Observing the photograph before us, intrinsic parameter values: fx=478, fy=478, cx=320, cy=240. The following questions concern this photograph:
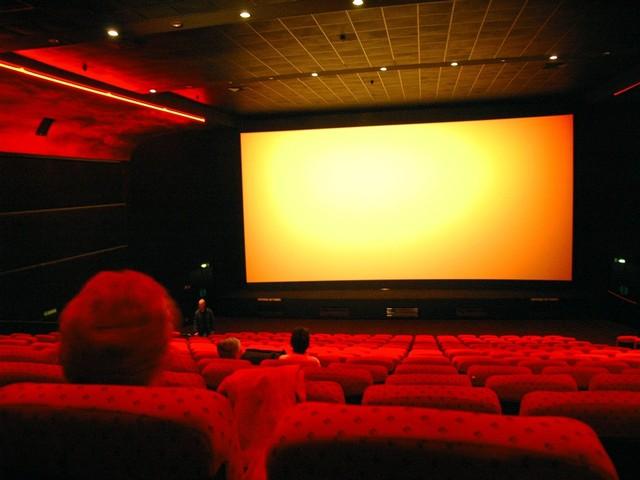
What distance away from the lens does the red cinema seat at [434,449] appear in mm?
808

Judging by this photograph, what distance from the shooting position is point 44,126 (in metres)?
7.80

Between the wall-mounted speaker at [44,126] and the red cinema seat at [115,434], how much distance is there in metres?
7.92

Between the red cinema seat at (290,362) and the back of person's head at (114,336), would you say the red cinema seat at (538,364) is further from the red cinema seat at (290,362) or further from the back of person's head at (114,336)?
the back of person's head at (114,336)

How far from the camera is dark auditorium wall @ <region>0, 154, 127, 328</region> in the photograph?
779cm

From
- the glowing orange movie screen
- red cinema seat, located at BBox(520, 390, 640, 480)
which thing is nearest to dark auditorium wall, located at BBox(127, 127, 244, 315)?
the glowing orange movie screen

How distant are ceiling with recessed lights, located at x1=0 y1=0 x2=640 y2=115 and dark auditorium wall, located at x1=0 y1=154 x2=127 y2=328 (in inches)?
91.3

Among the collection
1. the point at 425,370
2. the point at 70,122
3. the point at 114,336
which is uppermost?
the point at 70,122

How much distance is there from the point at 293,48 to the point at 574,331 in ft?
25.3

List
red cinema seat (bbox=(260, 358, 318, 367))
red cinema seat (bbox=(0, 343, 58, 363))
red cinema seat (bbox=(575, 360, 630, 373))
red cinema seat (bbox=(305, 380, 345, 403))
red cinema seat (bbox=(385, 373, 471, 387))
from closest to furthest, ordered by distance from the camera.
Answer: red cinema seat (bbox=(305, 380, 345, 403)), red cinema seat (bbox=(385, 373, 471, 387)), red cinema seat (bbox=(0, 343, 58, 363)), red cinema seat (bbox=(260, 358, 318, 367)), red cinema seat (bbox=(575, 360, 630, 373))

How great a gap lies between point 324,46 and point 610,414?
5765 millimetres

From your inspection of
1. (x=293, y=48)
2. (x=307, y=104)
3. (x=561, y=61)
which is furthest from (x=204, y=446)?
(x=307, y=104)

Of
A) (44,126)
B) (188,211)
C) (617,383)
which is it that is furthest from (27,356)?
(188,211)

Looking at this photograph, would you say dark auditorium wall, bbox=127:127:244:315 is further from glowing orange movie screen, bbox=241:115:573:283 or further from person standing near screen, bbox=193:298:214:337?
person standing near screen, bbox=193:298:214:337

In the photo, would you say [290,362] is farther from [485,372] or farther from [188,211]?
[188,211]
